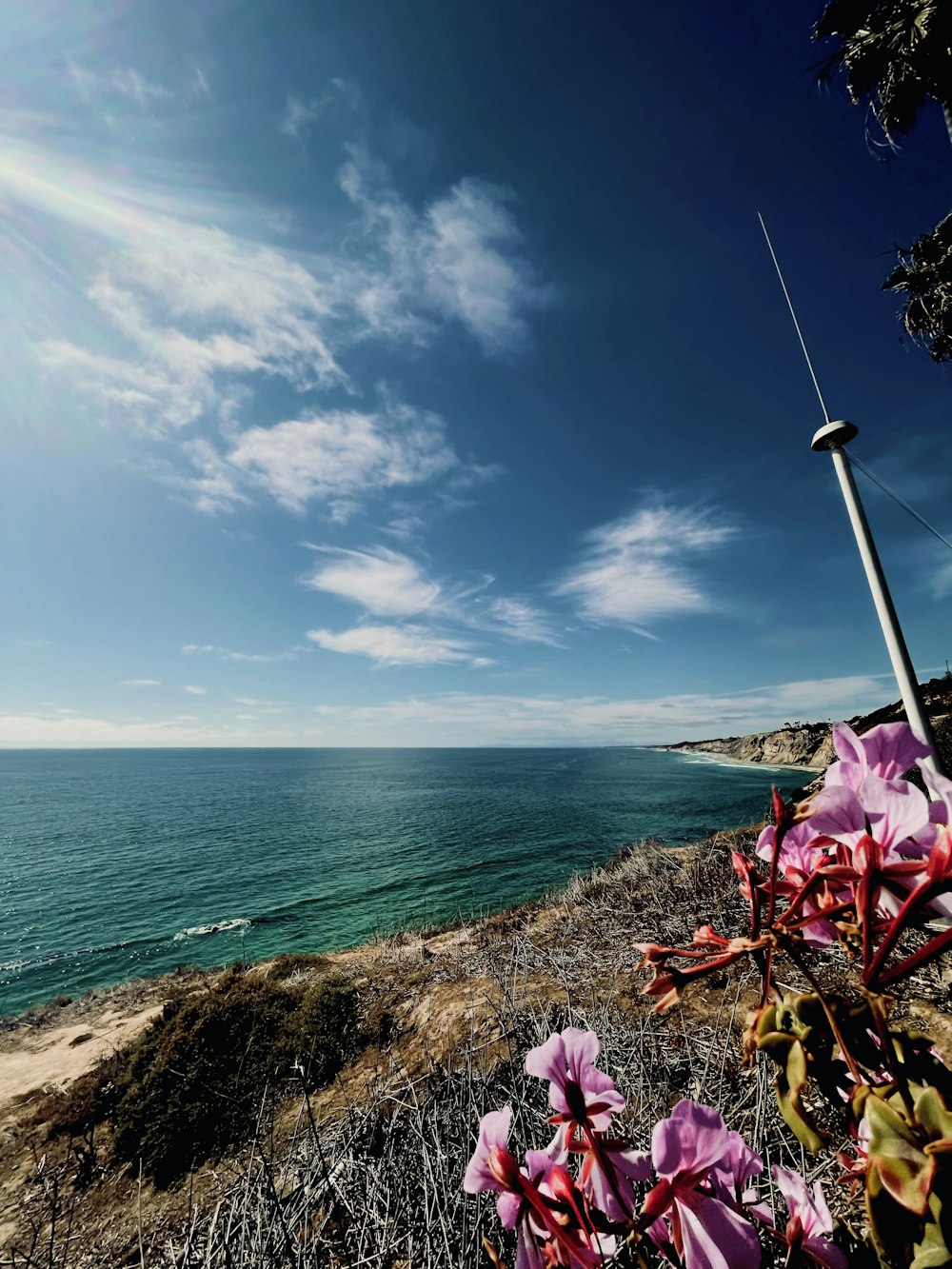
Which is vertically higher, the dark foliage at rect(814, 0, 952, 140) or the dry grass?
the dark foliage at rect(814, 0, 952, 140)

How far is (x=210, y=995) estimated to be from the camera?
8.38 meters

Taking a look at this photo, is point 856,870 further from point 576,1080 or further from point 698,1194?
point 576,1080

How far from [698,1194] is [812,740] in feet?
257

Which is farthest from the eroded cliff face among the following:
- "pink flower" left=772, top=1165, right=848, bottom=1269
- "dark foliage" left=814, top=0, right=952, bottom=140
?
"pink flower" left=772, top=1165, right=848, bottom=1269

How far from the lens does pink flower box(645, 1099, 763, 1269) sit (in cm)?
87

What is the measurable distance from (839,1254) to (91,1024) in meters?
15.7

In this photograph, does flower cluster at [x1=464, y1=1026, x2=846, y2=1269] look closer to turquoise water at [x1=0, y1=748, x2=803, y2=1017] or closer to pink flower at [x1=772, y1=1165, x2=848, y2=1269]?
pink flower at [x1=772, y1=1165, x2=848, y2=1269]

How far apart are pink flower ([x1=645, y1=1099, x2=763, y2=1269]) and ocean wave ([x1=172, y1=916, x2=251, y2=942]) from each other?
2134 centimetres

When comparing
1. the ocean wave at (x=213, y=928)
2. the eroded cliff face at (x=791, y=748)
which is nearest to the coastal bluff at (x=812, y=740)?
the eroded cliff face at (x=791, y=748)

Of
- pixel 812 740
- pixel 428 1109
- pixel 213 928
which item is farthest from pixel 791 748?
pixel 428 1109

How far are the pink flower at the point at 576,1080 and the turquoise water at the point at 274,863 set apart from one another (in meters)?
17.2

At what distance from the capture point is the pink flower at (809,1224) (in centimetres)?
86

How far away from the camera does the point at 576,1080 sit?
1125 millimetres

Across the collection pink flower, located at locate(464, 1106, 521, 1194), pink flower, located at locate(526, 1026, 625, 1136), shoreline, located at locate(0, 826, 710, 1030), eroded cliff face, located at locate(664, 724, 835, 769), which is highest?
eroded cliff face, located at locate(664, 724, 835, 769)
